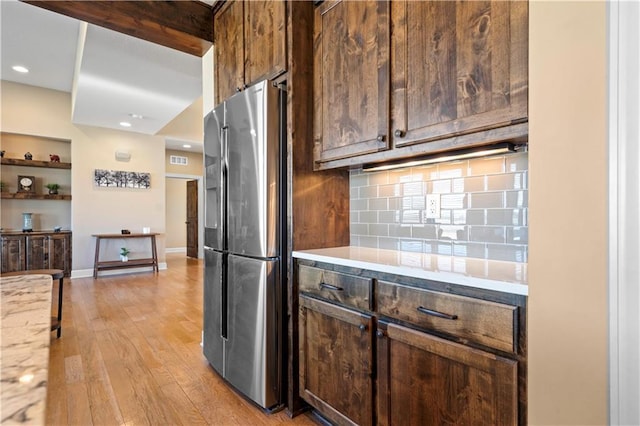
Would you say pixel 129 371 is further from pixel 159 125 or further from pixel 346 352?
pixel 159 125

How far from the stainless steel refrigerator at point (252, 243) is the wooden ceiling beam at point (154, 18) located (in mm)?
895

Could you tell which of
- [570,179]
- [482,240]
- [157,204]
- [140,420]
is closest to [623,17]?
[570,179]

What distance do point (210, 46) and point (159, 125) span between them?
3698 millimetres

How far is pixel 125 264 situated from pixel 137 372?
432 centimetres

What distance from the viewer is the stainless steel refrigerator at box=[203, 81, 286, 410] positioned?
1.83 m

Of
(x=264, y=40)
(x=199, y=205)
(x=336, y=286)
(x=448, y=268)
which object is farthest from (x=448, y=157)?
(x=199, y=205)

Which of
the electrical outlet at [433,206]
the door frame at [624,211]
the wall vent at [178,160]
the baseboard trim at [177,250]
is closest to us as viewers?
the door frame at [624,211]

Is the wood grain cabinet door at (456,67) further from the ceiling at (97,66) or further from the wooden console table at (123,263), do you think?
the wooden console table at (123,263)

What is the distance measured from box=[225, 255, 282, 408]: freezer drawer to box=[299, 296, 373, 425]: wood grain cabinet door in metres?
0.18

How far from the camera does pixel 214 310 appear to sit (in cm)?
229

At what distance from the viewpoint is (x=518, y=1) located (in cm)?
110

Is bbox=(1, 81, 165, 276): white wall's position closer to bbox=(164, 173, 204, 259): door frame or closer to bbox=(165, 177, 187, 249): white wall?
bbox=(164, 173, 204, 259): door frame

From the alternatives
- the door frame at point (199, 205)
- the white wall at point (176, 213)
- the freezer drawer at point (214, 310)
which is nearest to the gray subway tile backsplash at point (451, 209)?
the freezer drawer at point (214, 310)

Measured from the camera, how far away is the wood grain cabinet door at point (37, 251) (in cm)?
522
